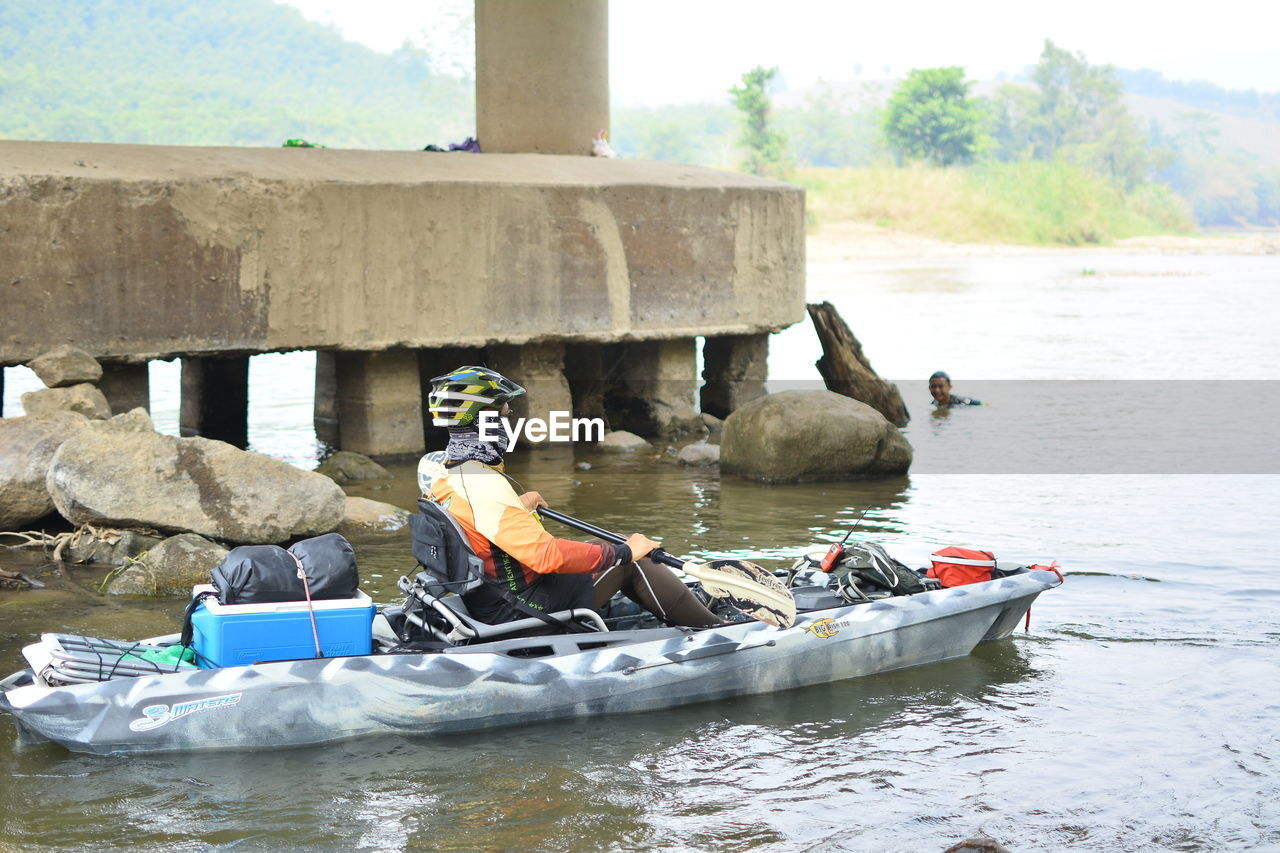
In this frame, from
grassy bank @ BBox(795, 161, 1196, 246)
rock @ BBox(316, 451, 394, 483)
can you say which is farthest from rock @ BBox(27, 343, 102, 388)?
grassy bank @ BBox(795, 161, 1196, 246)

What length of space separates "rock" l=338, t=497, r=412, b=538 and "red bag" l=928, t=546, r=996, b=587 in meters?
4.15

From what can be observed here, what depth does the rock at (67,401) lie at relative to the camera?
10.5m

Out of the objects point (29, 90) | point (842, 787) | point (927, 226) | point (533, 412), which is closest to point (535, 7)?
point (533, 412)

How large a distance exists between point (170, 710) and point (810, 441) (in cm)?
760

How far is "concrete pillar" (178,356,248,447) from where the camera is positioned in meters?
14.8

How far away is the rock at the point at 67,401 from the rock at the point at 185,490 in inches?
49.0

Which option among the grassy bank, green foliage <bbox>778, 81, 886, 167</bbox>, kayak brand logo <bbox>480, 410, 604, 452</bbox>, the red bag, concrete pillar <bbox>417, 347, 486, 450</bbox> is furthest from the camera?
green foliage <bbox>778, 81, 886, 167</bbox>

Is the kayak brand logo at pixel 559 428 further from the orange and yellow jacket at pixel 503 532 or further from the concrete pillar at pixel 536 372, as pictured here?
the orange and yellow jacket at pixel 503 532

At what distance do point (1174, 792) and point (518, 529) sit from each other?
2.84m

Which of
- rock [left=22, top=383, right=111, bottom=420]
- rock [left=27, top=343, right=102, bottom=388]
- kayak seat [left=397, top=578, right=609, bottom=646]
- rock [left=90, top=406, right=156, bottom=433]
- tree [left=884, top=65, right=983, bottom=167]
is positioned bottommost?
kayak seat [left=397, top=578, right=609, bottom=646]

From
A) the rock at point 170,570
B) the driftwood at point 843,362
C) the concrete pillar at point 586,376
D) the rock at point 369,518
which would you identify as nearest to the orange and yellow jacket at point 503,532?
the rock at point 170,570

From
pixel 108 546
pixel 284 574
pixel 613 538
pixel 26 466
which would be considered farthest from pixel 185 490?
pixel 613 538

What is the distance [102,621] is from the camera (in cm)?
781

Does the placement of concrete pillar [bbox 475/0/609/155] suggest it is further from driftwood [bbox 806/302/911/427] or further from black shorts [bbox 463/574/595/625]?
black shorts [bbox 463/574/595/625]
